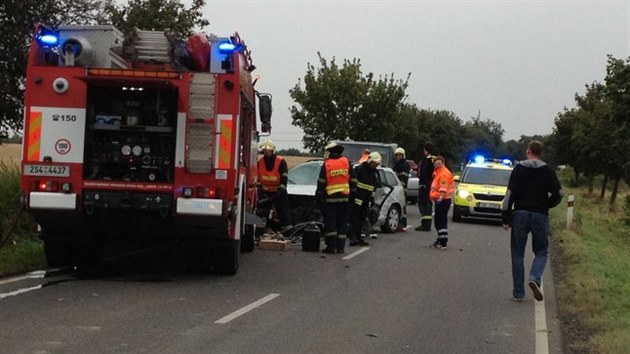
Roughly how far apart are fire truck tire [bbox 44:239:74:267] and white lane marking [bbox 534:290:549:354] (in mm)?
6214

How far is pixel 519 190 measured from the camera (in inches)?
404

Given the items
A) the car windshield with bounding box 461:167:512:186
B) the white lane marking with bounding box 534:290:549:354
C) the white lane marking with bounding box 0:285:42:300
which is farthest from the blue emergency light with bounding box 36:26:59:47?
the car windshield with bounding box 461:167:512:186

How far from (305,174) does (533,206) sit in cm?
843

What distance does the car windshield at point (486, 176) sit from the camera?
2458 centimetres

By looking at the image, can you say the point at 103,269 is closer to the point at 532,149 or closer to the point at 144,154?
the point at 144,154

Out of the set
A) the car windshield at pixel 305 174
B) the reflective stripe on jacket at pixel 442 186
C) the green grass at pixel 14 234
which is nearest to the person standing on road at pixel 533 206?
the reflective stripe on jacket at pixel 442 186

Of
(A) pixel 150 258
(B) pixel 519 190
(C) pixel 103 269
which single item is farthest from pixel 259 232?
(B) pixel 519 190

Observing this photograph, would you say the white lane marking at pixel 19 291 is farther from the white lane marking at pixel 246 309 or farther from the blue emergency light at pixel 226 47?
the blue emergency light at pixel 226 47

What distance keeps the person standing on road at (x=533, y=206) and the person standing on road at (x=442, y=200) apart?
18.5 ft

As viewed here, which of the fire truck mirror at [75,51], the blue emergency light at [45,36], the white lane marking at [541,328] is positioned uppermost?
the blue emergency light at [45,36]

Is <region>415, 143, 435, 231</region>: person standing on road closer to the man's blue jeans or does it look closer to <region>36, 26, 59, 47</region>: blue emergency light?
the man's blue jeans

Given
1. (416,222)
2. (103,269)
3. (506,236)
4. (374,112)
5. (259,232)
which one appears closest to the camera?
(103,269)

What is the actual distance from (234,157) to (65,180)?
82.0 inches

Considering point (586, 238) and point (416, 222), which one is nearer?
point (586, 238)
